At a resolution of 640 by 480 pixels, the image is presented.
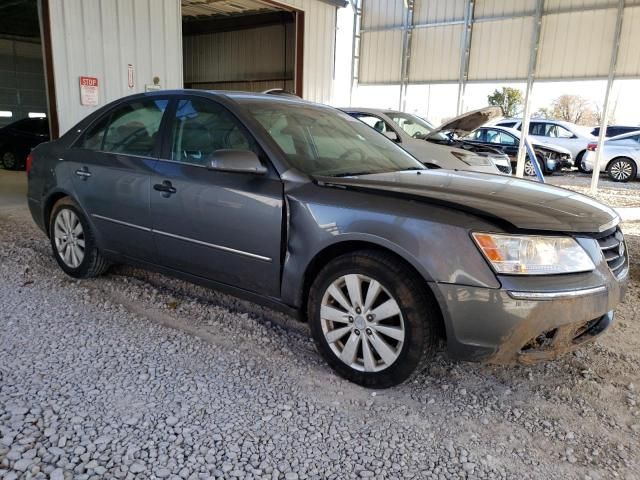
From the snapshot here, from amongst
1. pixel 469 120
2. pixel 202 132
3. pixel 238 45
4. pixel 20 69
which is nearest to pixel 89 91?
pixel 202 132

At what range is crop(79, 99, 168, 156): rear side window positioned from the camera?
11.8ft

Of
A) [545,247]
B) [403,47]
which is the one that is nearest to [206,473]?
[545,247]

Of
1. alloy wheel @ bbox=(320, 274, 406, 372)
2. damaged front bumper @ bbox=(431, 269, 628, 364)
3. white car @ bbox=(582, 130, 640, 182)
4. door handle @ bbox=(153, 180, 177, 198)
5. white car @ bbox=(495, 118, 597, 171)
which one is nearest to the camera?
damaged front bumper @ bbox=(431, 269, 628, 364)

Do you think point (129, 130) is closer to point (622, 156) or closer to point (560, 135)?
point (622, 156)

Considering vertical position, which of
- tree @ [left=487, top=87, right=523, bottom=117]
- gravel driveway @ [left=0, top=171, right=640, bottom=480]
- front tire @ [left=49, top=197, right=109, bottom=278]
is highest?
tree @ [left=487, top=87, right=523, bottom=117]

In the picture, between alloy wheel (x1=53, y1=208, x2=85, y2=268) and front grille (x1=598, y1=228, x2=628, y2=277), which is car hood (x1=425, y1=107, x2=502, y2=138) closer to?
front grille (x1=598, y1=228, x2=628, y2=277)

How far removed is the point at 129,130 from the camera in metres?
3.78

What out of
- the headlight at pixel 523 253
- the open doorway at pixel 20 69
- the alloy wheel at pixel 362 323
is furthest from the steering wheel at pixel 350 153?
the open doorway at pixel 20 69

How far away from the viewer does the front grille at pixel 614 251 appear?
2.56 m

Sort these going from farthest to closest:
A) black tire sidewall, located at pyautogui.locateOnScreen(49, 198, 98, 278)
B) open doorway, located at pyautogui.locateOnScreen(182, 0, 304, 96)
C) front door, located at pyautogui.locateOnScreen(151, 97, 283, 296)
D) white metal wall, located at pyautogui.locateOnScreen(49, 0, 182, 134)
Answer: open doorway, located at pyautogui.locateOnScreen(182, 0, 304, 96) < white metal wall, located at pyautogui.locateOnScreen(49, 0, 182, 134) < black tire sidewall, located at pyautogui.locateOnScreen(49, 198, 98, 278) < front door, located at pyautogui.locateOnScreen(151, 97, 283, 296)

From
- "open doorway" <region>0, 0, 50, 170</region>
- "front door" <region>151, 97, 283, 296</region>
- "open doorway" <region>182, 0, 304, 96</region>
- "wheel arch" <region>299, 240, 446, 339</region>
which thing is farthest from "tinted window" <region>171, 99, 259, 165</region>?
"open doorway" <region>0, 0, 50, 170</region>

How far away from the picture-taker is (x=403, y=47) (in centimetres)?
1489

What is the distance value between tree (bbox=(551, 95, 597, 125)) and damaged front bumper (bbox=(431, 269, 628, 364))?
37.1 meters

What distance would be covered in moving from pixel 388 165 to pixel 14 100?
67.8 ft
